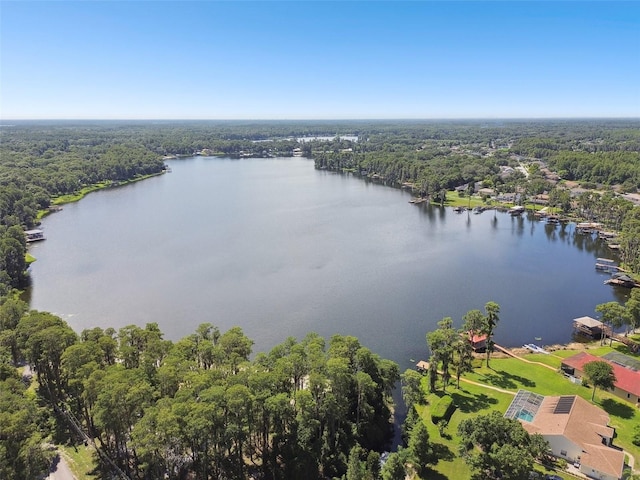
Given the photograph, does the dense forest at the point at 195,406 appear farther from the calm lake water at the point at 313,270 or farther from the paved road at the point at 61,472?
the calm lake water at the point at 313,270

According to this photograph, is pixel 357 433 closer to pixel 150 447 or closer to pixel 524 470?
pixel 524 470

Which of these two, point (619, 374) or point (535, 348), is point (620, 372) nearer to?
point (619, 374)

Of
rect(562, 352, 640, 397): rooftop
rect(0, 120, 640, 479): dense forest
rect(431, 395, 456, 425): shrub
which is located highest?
rect(0, 120, 640, 479): dense forest

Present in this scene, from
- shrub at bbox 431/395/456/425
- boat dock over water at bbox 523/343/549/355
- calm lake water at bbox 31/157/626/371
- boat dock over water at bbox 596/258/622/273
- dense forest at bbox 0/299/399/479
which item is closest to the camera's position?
dense forest at bbox 0/299/399/479

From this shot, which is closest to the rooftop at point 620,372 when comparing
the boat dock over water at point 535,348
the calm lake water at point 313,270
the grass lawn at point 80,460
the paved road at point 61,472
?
the boat dock over water at point 535,348

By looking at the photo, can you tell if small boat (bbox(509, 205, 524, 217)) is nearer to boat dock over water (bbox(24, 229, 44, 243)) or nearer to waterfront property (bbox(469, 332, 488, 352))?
waterfront property (bbox(469, 332, 488, 352))

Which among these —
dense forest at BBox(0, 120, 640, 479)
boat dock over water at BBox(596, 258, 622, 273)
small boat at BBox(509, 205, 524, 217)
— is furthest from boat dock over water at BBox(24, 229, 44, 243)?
small boat at BBox(509, 205, 524, 217)
